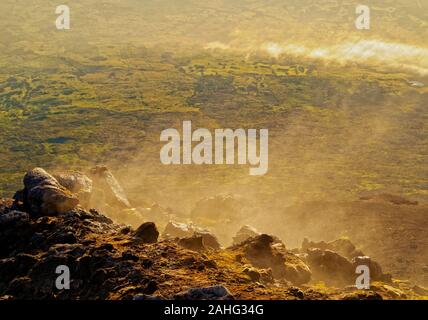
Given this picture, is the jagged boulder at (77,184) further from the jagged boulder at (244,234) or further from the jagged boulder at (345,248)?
the jagged boulder at (345,248)

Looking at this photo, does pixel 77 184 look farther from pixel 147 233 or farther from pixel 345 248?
pixel 345 248

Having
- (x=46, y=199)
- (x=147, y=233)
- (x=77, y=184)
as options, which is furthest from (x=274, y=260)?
(x=77, y=184)

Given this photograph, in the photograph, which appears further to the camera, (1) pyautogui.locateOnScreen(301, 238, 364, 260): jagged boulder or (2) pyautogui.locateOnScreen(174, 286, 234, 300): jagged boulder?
(1) pyautogui.locateOnScreen(301, 238, 364, 260): jagged boulder

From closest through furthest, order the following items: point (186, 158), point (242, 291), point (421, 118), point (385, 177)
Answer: point (242, 291) < point (385, 177) < point (186, 158) < point (421, 118)

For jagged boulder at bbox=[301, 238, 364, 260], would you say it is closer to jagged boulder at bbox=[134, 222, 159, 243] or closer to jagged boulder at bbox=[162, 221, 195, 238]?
jagged boulder at bbox=[162, 221, 195, 238]

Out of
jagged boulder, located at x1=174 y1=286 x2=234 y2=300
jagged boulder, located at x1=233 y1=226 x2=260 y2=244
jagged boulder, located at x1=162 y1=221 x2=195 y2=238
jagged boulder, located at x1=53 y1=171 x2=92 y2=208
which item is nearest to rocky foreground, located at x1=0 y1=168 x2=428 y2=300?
jagged boulder, located at x1=174 y1=286 x2=234 y2=300
